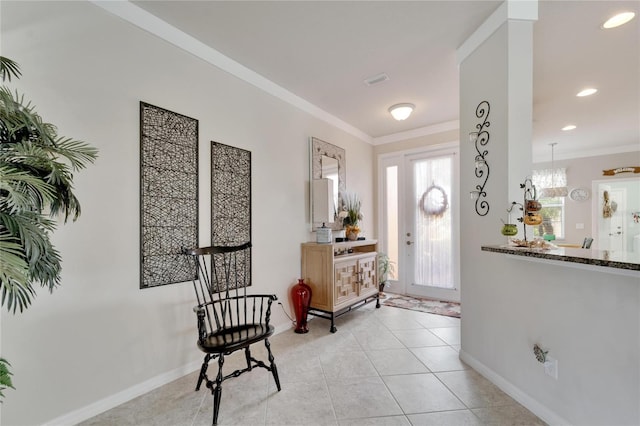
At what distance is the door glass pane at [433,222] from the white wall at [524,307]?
6.89ft

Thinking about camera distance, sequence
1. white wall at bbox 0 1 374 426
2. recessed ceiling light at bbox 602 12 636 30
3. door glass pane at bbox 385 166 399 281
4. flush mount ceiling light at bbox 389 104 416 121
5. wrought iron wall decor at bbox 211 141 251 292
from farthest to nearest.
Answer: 1. door glass pane at bbox 385 166 399 281
2. flush mount ceiling light at bbox 389 104 416 121
3. wrought iron wall decor at bbox 211 141 251 292
4. recessed ceiling light at bbox 602 12 636 30
5. white wall at bbox 0 1 374 426

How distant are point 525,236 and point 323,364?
1.86 metres

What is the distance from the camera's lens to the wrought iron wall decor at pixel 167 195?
205 cm

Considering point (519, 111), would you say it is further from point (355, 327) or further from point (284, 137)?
point (355, 327)

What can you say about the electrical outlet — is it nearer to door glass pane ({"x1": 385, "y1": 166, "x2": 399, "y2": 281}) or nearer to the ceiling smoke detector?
the ceiling smoke detector

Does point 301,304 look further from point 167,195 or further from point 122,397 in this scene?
point 167,195

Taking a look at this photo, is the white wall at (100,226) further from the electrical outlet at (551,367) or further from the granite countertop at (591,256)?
the electrical outlet at (551,367)

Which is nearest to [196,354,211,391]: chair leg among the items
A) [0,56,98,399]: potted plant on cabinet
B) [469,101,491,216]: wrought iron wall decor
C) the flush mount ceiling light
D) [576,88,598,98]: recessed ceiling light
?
[0,56,98,399]: potted plant on cabinet

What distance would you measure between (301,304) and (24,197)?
2.54 m

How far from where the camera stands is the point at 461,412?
1776 millimetres

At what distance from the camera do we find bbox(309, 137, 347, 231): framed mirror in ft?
12.1

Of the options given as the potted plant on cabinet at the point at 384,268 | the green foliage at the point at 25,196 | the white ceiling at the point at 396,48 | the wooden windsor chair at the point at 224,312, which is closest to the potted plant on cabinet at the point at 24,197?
the green foliage at the point at 25,196

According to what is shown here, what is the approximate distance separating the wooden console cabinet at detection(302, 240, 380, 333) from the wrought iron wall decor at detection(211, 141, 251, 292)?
83 centimetres

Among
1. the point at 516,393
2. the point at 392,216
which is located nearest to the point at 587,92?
the point at 392,216
